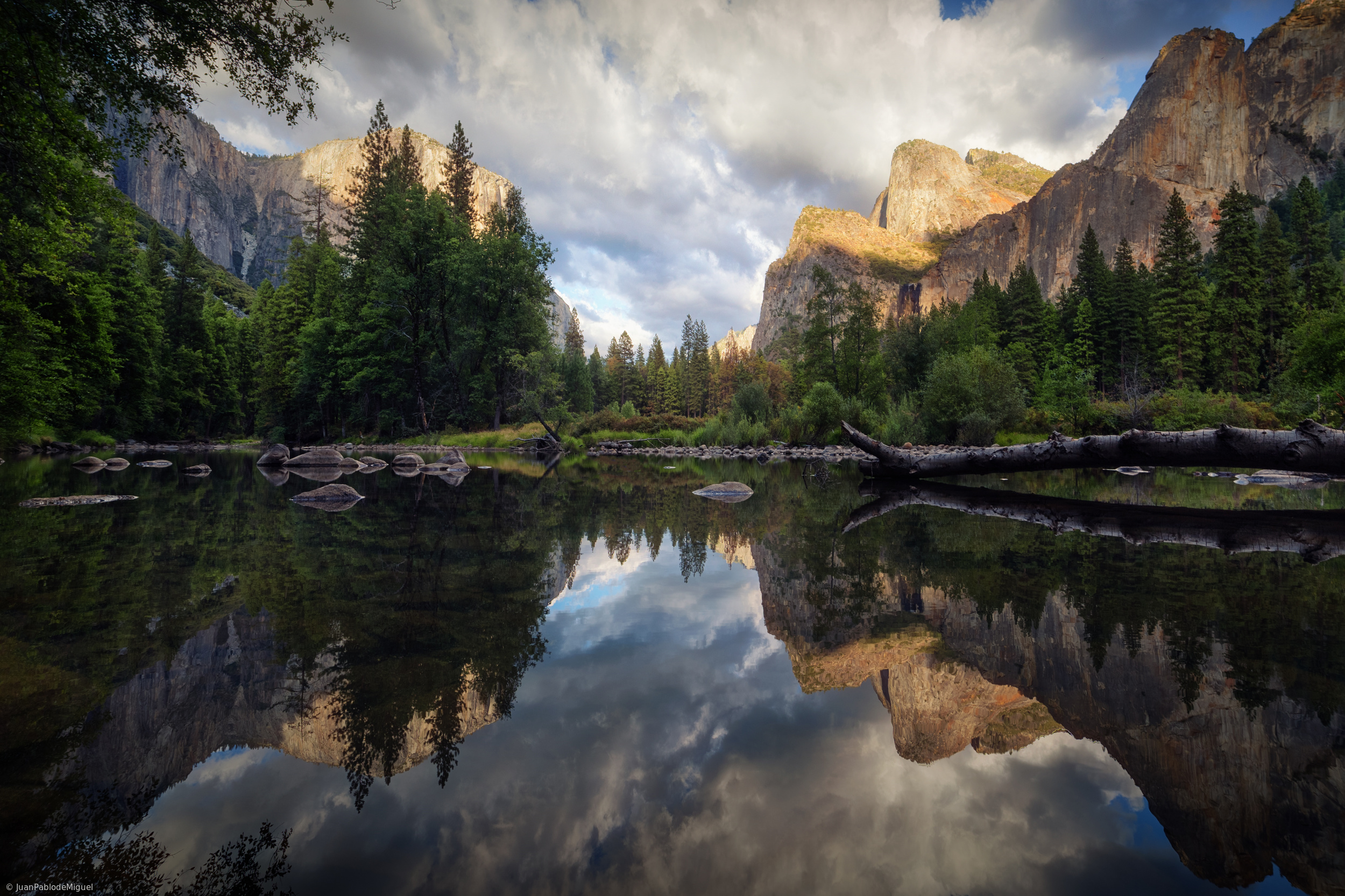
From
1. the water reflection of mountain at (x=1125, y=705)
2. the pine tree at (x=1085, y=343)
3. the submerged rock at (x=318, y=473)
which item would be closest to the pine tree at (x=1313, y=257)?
the pine tree at (x=1085, y=343)

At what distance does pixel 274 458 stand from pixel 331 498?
10.0m

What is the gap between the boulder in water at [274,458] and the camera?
15135mm

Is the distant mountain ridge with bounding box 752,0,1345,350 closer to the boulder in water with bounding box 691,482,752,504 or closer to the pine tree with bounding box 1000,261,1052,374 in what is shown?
the pine tree with bounding box 1000,261,1052,374

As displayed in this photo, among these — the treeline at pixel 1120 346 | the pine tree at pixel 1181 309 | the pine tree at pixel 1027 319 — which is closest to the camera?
the treeline at pixel 1120 346

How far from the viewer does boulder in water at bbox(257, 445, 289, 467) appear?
15.1 m

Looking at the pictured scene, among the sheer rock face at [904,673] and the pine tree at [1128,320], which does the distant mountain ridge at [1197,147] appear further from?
Result: the sheer rock face at [904,673]

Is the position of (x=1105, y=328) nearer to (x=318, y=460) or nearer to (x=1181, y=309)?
(x=1181, y=309)

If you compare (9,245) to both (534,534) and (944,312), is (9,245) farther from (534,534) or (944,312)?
(944,312)

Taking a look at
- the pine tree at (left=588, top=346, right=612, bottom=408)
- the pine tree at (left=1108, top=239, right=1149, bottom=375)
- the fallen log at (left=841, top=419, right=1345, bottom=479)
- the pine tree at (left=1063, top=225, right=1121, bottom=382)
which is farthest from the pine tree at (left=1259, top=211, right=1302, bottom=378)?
the pine tree at (left=588, top=346, right=612, bottom=408)

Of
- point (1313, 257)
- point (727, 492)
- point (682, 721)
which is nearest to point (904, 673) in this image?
point (682, 721)

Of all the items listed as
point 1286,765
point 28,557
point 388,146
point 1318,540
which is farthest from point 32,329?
point 388,146

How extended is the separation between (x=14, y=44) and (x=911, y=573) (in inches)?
430

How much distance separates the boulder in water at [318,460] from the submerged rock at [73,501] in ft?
23.0

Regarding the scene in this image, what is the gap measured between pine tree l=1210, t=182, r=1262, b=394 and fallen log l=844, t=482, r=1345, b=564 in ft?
132
